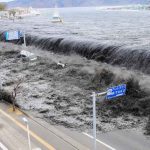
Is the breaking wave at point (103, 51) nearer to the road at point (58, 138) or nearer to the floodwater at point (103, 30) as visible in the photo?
the floodwater at point (103, 30)

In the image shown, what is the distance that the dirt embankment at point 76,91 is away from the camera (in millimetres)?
22156

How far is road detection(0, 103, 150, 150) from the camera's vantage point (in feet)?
59.1

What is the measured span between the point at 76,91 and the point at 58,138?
9693mm

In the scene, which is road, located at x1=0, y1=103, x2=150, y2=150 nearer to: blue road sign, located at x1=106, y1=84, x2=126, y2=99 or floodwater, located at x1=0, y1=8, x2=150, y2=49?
blue road sign, located at x1=106, y1=84, x2=126, y2=99

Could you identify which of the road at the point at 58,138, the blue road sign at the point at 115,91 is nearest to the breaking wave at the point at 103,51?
the road at the point at 58,138

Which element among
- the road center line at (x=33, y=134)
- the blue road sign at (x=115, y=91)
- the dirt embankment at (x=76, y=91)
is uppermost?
the blue road sign at (x=115, y=91)

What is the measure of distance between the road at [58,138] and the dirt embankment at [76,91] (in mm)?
975

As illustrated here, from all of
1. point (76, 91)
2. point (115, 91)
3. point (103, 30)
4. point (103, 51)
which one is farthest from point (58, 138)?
point (103, 30)

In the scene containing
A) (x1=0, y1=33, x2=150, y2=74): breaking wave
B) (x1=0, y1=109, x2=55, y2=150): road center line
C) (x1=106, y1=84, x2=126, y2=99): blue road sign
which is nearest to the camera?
(x1=106, y1=84, x2=126, y2=99): blue road sign

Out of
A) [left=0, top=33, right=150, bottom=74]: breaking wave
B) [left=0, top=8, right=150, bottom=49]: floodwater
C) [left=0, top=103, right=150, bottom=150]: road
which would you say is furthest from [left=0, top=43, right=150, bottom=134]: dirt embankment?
[left=0, top=8, right=150, bottom=49]: floodwater

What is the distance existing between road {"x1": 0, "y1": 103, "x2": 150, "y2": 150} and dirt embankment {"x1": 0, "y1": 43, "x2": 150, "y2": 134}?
38.4 inches

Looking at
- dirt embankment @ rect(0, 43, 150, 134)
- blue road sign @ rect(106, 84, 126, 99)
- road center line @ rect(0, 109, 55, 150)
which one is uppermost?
blue road sign @ rect(106, 84, 126, 99)

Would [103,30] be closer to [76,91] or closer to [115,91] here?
[76,91]

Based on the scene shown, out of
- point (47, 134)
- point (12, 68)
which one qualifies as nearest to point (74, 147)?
point (47, 134)
